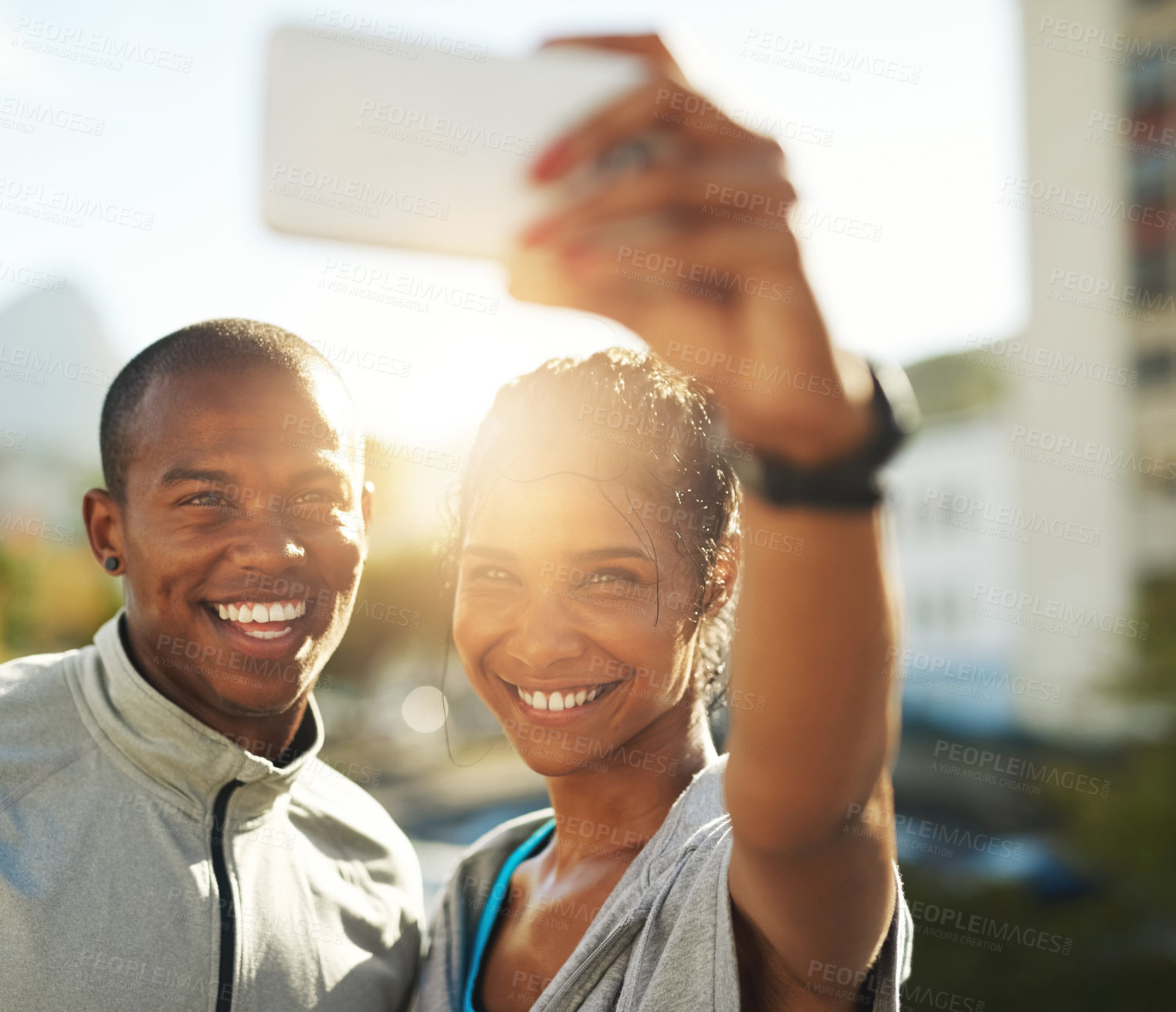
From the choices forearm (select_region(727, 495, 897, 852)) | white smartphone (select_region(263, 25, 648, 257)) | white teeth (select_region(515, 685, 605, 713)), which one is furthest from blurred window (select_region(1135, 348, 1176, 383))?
white smartphone (select_region(263, 25, 648, 257))

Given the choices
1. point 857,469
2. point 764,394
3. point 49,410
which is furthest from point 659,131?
point 49,410

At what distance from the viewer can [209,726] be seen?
2582 mm

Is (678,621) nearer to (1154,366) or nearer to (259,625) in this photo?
(259,625)

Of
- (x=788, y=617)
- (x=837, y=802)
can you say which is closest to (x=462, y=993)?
(x=837, y=802)

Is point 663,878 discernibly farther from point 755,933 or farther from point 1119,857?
point 1119,857

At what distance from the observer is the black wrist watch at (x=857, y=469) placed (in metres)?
1.16

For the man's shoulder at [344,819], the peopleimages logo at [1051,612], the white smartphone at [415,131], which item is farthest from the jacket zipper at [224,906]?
the peopleimages logo at [1051,612]

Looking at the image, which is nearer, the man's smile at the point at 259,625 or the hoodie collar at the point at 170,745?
the hoodie collar at the point at 170,745

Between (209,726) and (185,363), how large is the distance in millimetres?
890

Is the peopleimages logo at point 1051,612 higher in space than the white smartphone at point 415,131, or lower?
lower

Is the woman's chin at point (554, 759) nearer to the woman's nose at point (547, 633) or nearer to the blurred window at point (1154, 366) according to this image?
the woman's nose at point (547, 633)

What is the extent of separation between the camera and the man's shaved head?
8.21 feet

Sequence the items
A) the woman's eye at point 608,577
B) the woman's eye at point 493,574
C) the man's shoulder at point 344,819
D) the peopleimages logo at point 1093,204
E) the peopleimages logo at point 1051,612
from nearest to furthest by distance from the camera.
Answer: the woman's eye at point 608,577 → the woman's eye at point 493,574 → the man's shoulder at point 344,819 → the peopleimages logo at point 1051,612 → the peopleimages logo at point 1093,204

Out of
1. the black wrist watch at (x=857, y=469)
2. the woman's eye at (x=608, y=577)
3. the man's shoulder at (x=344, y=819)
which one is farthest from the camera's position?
the man's shoulder at (x=344, y=819)
